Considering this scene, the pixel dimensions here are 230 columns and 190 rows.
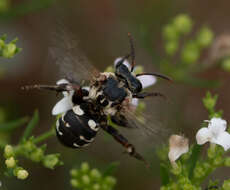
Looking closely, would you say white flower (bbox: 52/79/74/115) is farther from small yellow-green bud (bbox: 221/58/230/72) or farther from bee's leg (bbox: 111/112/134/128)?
small yellow-green bud (bbox: 221/58/230/72)

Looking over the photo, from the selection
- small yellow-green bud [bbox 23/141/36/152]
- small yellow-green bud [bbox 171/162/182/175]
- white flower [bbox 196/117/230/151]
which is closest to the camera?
white flower [bbox 196/117/230/151]

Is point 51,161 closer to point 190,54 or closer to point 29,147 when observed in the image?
point 29,147

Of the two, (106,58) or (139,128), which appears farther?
(106,58)

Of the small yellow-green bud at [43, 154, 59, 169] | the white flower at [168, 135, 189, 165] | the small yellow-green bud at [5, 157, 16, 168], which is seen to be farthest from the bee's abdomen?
the white flower at [168, 135, 189, 165]

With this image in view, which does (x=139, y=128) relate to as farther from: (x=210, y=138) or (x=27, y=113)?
(x=27, y=113)

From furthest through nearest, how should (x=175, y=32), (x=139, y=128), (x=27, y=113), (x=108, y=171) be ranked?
(x=27, y=113), (x=175, y=32), (x=108, y=171), (x=139, y=128)

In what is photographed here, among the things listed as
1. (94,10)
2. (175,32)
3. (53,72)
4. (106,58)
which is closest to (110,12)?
(94,10)
